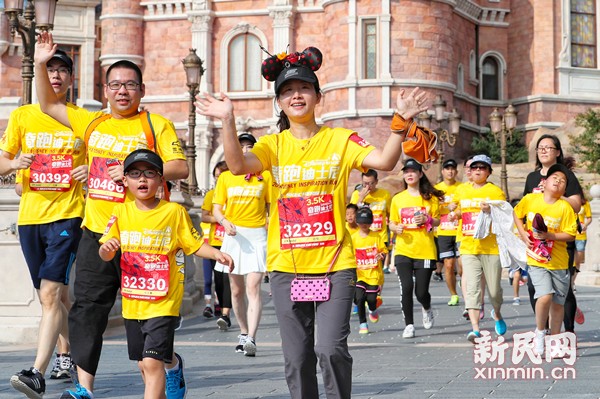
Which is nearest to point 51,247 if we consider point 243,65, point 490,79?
point 243,65

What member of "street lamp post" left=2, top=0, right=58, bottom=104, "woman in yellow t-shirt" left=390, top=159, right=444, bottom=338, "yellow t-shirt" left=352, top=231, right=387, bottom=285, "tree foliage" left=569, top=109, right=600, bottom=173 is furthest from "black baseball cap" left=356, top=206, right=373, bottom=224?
"tree foliage" left=569, top=109, right=600, bottom=173

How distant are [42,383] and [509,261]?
5.90 metres

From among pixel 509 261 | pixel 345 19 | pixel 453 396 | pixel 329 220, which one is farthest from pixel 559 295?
pixel 345 19

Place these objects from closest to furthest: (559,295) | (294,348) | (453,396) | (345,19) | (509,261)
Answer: (294,348), (453,396), (559,295), (509,261), (345,19)

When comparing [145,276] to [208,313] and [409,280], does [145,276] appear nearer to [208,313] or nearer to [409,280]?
[409,280]

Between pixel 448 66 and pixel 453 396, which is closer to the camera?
pixel 453 396

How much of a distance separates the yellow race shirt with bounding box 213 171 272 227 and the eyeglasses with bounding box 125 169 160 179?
4.68 metres

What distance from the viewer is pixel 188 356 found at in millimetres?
10039

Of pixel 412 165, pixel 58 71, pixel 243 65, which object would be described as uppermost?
pixel 243 65

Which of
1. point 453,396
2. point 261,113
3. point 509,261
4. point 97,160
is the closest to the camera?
point 97,160

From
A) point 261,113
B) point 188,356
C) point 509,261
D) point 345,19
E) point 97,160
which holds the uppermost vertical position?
point 345,19

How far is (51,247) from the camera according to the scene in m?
7.61

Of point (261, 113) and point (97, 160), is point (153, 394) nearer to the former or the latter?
point (97, 160)

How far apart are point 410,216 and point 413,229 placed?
15 cm
